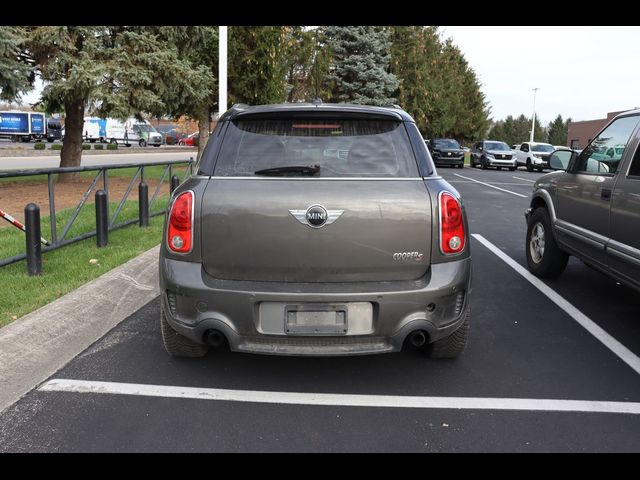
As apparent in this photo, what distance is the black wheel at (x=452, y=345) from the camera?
3721 millimetres

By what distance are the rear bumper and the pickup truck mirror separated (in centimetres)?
333

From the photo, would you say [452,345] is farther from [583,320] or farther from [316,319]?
[583,320]

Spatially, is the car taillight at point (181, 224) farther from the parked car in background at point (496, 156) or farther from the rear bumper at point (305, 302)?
the parked car in background at point (496, 156)

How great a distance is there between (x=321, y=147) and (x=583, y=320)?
9.82ft

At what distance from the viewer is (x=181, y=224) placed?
3.25 meters

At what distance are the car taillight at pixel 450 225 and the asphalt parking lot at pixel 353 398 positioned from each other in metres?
0.92

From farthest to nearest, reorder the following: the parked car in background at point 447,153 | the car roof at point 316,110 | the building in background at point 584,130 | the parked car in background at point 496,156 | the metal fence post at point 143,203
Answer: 1. the building in background at point 584,130
2. the parked car in background at point 447,153
3. the parked car in background at point 496,156
4. the metal fence post at point 143,203
5. the car roof at point 316,110

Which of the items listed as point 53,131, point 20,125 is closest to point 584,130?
point 53,131

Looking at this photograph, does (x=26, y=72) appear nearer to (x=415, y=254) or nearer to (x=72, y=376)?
(x=72, y=376)

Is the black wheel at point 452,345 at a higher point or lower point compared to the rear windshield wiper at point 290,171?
lower

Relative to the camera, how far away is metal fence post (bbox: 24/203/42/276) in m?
5.49

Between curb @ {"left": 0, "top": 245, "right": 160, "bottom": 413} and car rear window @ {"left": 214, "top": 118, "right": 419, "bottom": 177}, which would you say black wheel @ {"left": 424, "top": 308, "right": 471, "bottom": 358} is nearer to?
car rear window @ {"left": 214, "top": 118, "right": 419, "bottom": 177}

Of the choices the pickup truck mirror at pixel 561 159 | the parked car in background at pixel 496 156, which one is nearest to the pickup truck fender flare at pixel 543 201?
the pickup truck mirror at pixel 561 159

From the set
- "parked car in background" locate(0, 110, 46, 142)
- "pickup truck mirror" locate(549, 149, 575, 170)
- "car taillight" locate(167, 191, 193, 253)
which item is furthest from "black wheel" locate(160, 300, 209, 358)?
"parked car in background" locate(0, 110, 46, 142)
